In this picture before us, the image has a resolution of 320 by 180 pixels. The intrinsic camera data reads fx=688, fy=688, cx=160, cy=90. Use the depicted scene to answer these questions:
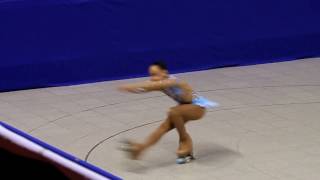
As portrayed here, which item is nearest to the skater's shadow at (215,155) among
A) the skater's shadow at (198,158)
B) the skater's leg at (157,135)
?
the skater's shadow at (198,158)

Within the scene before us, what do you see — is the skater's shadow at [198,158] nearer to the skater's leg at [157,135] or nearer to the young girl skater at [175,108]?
the young girl skater at [175,108]

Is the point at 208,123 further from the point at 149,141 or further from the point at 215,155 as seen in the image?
the point at 149,141

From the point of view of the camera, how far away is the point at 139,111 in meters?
10.1

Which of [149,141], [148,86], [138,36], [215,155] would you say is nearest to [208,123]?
[215,155]

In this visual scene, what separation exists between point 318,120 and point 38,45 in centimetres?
486

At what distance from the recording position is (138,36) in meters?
12.3

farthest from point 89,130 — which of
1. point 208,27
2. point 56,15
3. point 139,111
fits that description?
point 208,27

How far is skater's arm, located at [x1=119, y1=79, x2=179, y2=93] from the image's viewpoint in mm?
7207

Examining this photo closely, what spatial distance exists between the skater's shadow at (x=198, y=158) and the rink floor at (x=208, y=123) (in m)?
0.01

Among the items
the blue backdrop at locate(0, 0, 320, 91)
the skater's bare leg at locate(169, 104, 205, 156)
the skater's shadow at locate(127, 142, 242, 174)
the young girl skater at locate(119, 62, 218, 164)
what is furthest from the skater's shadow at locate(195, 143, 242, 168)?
the blue backdrop at locate(0, 0, 320, 91)

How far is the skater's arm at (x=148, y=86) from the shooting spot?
7207mm

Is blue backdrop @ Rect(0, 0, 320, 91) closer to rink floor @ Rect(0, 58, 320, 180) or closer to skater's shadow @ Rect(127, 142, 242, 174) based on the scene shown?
rink floor @ Rect(0, 58, 320, 180)

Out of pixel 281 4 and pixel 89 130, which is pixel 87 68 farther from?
pixel 281 4

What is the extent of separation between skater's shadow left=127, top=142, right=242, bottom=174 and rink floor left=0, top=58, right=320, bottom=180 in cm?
1
